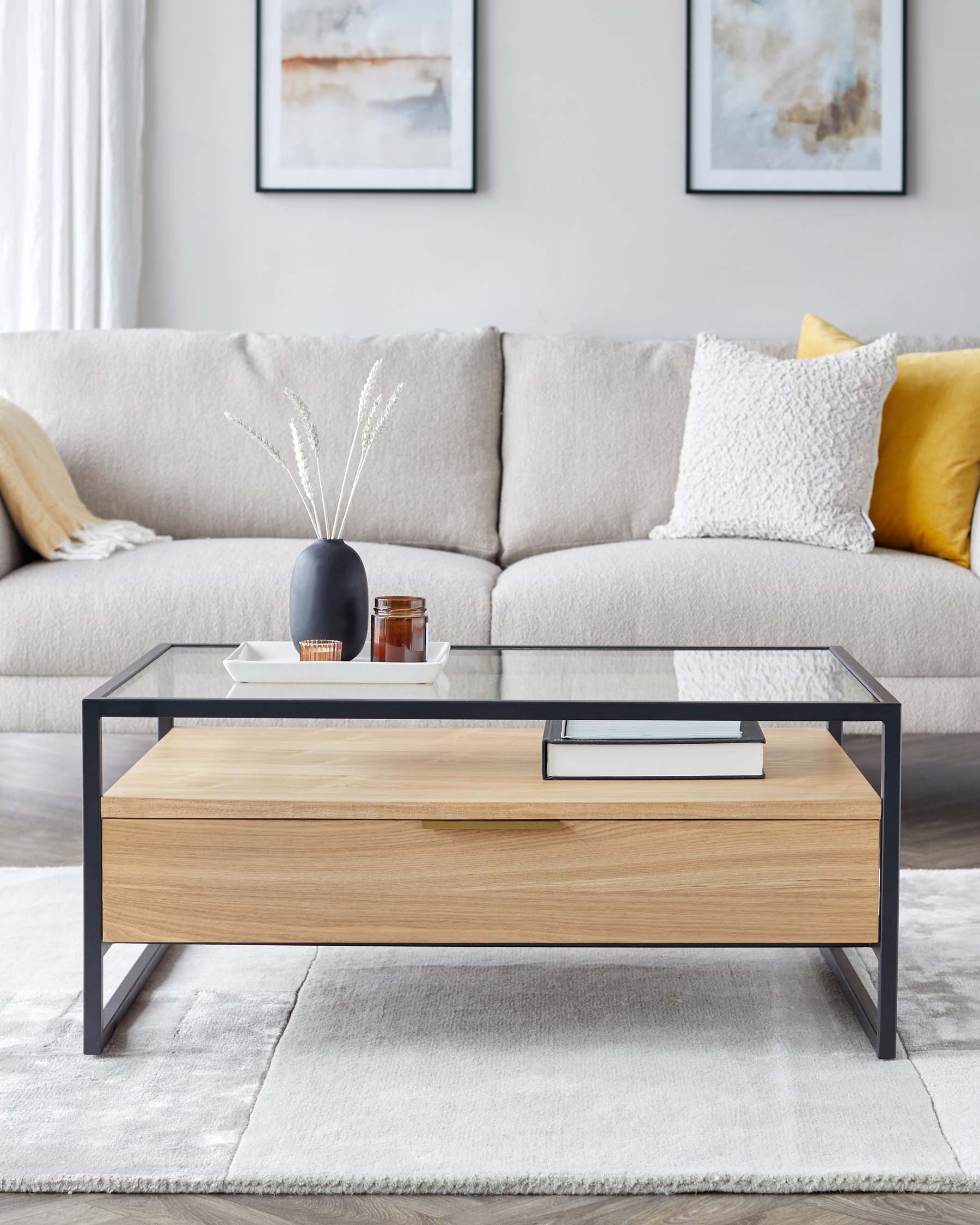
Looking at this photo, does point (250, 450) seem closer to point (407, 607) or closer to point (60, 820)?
point (60, 820)

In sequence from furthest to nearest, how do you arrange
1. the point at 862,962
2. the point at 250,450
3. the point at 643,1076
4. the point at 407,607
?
the point at 250,450, the point at 862,962, the point at 407,607, the point at 643,1076

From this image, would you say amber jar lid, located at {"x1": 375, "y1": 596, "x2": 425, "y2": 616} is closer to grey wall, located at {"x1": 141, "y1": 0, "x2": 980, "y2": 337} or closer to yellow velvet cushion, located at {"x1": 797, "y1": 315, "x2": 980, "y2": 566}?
yellow velvet cushion, located at {"x1": 797, "y1": 315, "x2": 980, "y2": 566}

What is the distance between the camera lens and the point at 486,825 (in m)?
1.31

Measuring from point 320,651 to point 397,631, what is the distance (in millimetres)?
97

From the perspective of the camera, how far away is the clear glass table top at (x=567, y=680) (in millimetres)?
1316

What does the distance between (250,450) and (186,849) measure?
152 centimetres

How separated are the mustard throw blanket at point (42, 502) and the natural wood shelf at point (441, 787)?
90 cm

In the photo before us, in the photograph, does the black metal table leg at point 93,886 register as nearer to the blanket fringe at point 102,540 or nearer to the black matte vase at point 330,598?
the black matte vase at point 330,598

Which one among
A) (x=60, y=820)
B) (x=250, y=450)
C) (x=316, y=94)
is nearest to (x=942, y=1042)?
(x=60, y=820)

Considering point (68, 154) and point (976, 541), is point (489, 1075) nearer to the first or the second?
point (976, 541)

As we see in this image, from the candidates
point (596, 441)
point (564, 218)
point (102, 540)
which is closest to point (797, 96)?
point (564, 218)

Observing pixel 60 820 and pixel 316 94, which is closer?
pixel 60 820

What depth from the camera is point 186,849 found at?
4.31ft

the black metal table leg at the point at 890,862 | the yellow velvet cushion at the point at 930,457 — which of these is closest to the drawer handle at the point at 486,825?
the black metal table leg at the point at 890,862
